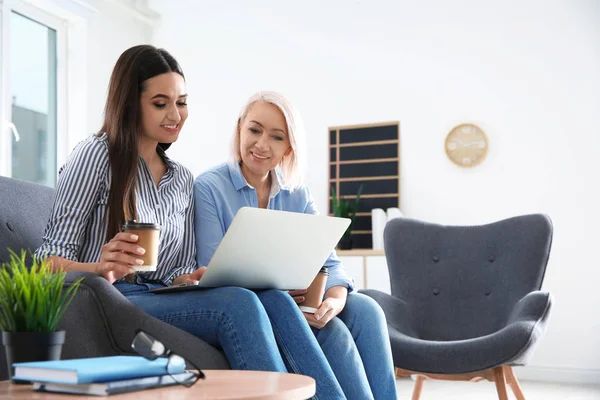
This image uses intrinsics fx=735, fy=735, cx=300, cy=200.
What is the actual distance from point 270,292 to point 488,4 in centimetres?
408

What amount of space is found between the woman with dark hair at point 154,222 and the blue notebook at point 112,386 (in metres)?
0.34

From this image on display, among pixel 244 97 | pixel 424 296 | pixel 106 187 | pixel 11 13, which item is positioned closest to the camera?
pixel 106 187

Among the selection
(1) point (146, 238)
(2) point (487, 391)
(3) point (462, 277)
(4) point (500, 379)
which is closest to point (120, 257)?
(1) point (146, 238)

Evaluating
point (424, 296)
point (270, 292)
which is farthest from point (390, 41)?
point (270, 292)

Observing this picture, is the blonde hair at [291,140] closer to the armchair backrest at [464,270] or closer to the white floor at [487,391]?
the armchair backrest at [464,270]

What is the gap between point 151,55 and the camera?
6.66 feet

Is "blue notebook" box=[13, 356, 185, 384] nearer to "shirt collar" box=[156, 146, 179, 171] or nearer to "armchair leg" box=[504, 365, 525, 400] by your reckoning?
"shirt collar" box=[156, 146, 179, 171]

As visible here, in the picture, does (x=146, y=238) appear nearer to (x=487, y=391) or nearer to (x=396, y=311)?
(x=396, y=311)

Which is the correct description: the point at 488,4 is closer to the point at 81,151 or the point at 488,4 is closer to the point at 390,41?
the point at 390,41

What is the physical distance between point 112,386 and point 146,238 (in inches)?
20.4

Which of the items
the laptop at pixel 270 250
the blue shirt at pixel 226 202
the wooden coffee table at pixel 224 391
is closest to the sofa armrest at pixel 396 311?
the blue shirt at pixel 226 202

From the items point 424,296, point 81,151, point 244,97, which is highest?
point 244,97

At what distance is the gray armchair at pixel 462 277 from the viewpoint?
3.41 meters

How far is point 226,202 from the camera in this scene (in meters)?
2.22
